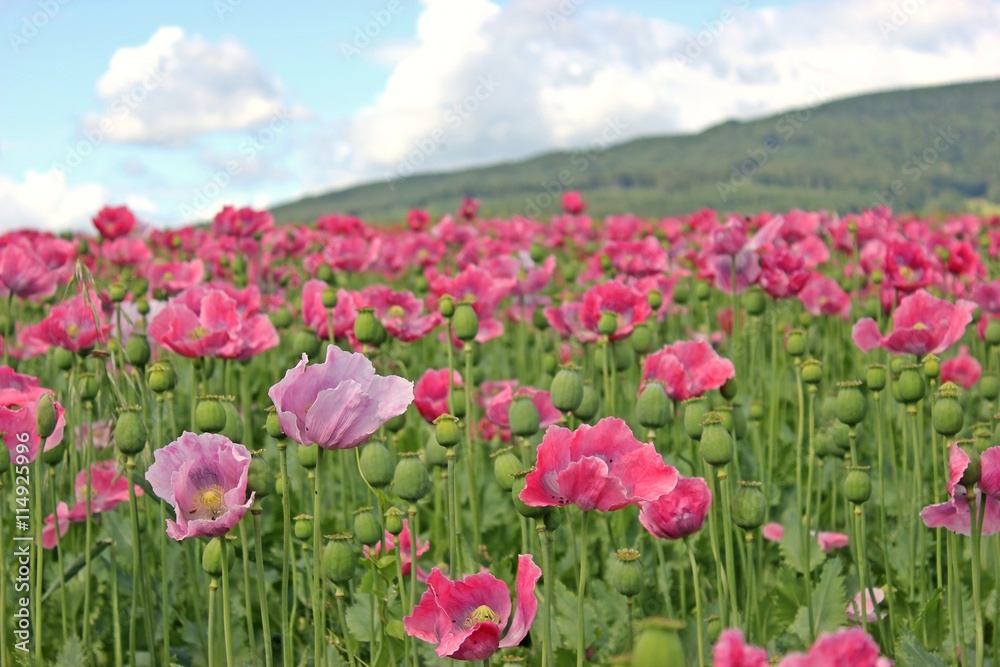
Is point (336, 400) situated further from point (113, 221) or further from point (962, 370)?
point (113, 221)

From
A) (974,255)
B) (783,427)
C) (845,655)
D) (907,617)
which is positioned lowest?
(907,617)

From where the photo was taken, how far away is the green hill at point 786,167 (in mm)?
123250

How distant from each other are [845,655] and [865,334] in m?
2.01

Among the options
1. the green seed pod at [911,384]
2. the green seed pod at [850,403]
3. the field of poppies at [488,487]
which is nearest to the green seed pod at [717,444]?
the field of poppies at [488,487]

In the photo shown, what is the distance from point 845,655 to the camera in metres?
0.60

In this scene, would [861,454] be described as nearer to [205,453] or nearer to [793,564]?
[793,564]

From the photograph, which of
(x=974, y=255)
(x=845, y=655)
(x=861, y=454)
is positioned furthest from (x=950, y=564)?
(x=974, y=255)

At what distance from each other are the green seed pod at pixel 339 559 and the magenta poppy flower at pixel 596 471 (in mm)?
349

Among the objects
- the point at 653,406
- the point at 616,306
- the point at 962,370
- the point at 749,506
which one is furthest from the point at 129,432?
the point at 962,370

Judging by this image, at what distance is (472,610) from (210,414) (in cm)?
56

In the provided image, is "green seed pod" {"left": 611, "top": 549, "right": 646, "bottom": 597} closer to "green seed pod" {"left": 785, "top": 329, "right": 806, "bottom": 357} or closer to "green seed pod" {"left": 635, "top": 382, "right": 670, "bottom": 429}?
"green seed pod" {"left": 635, "top": 382, "right": 670, "bottom": 429}

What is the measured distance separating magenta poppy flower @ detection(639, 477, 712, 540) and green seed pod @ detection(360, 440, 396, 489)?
42cm

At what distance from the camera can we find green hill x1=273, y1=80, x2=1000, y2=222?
123 m

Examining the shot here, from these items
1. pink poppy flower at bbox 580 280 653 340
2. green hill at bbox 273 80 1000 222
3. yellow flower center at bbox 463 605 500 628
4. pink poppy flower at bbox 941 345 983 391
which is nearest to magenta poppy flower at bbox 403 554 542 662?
yellow flower center at bbox 463 605 500 628
